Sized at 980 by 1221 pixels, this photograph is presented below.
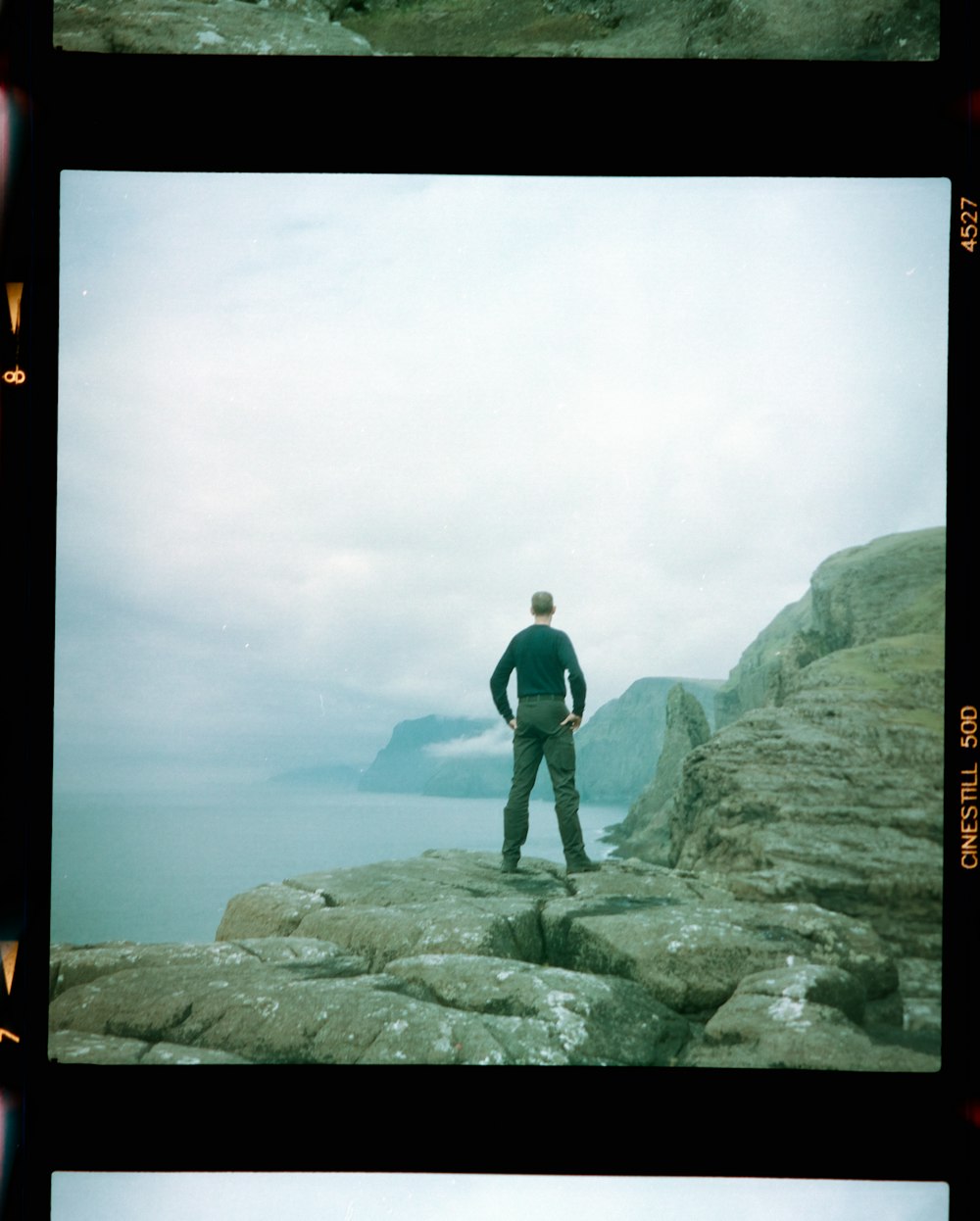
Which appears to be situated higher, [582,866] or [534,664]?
[534,664]

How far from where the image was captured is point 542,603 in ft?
15.8

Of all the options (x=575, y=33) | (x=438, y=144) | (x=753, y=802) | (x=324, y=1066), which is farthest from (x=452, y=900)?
(x=575, y=33)

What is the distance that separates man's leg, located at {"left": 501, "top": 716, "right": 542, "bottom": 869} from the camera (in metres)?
4.81

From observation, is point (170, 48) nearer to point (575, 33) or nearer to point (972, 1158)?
point (575, 33)

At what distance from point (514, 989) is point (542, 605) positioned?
180cm

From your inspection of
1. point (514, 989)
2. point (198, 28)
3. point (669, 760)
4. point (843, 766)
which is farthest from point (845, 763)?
point (198, 28)

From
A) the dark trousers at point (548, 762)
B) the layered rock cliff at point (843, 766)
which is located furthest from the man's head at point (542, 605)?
the layered rock cliff at point (843, 766)

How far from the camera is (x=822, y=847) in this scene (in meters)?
4.50

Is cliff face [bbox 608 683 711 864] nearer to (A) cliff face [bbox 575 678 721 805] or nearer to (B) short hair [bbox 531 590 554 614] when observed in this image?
(A) cliff face [bbox 575 678 721 805]

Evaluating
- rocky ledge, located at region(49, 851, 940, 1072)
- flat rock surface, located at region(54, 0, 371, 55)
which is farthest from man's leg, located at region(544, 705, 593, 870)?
flat rock surface, located at region(54, 0, 371, 55)

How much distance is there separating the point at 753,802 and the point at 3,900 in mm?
3284

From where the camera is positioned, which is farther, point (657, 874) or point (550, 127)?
point (657, 874)

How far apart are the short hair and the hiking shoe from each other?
49.0 inches

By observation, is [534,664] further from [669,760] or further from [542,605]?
[669,760]
